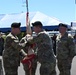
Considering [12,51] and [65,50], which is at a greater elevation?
[12,51]

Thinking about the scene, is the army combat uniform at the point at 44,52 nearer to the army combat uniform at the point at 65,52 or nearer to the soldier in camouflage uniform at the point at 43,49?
the soldier in camouflage uniform at the point at 43,49

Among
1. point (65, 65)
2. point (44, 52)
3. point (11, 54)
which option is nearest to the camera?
point (44, 52)

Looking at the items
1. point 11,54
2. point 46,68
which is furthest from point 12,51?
point 46,68

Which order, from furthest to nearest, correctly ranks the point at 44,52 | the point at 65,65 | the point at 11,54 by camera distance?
Result: the point at 65,65
the point at 11,54
the point at 44,52

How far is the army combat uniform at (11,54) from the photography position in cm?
793

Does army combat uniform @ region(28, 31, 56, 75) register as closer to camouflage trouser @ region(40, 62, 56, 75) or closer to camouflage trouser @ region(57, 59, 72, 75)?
camouflage trouser @ region(40, 62, 56, 75)

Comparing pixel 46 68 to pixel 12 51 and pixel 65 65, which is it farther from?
pixel 65 65

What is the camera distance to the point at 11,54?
7980mm

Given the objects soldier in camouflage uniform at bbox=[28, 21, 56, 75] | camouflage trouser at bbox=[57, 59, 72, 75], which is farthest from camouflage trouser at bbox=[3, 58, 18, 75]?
camouflage trouser at bbox=[57, 59, 72, 75]

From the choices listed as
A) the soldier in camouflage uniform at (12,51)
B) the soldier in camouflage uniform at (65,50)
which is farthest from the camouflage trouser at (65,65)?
the soldier in camouflage uniform at (12,51)

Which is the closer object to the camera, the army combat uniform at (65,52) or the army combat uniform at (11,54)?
the army combat uniform at (11,54)

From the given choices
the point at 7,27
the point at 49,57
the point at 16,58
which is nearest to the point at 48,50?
the point at 49,57

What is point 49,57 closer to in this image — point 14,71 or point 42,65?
point 42,65

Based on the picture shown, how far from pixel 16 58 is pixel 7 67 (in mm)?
329
